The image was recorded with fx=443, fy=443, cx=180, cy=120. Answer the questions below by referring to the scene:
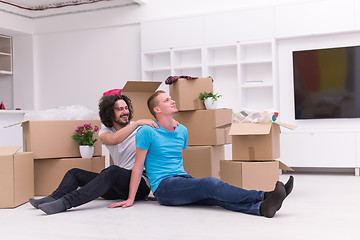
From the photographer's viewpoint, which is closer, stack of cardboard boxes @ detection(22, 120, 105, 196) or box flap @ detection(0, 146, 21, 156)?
box flap @ detection(0, 146, 21, 156)

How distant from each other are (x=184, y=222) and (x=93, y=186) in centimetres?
65

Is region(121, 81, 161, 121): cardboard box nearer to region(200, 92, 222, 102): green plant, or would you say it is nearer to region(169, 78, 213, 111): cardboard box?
region(169, 78, 213, 111): cardboard box

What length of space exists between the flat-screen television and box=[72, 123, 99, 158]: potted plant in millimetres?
2575

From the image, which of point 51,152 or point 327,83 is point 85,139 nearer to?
point 51,152

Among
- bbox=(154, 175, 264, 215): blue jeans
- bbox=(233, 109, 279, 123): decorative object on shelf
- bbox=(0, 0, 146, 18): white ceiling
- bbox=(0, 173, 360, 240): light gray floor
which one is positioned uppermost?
bbox=(0, 0, 146, 18): white ceiling

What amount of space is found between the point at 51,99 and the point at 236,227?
4.86m

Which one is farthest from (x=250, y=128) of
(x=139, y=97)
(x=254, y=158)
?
(x=139, y=97)

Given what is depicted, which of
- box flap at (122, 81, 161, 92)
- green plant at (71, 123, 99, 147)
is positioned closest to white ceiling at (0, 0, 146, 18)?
box flap at (122, 81, 161, 92)

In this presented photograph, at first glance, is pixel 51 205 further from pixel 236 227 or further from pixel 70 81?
pixel 70 81

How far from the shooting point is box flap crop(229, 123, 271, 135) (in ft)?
10.6

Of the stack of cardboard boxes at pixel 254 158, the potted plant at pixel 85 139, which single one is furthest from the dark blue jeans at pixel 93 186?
the stack of cardboard boxes at pixel 254 158

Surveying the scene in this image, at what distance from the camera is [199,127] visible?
3.89 meters

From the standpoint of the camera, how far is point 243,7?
5340mm

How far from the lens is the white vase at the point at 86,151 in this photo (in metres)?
3.61
